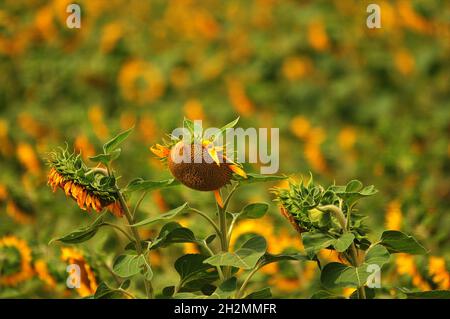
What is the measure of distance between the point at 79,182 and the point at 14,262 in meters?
0.66

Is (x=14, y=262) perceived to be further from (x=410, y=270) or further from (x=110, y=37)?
(x=110, y=37)

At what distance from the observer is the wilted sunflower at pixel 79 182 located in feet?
4.50

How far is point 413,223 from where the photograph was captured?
2.14 meters

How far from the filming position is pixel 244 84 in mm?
4027

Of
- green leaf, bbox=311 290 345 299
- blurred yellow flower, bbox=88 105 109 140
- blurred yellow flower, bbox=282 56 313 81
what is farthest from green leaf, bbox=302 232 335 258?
blurred yellow flower, bbox=282 56 313 81

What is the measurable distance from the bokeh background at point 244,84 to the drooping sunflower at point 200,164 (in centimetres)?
131

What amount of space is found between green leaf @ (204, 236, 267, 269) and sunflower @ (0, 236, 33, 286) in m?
0.70

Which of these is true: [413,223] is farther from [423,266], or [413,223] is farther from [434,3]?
[434,3]

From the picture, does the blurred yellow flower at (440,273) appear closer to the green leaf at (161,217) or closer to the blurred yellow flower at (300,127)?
the green leaf at (161,217)

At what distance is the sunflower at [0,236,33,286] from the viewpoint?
198cm

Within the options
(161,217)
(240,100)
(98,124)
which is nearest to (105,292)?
Answer: (161,217)

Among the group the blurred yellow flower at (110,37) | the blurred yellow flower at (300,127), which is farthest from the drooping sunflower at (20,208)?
the blurred yellow flower at (110,37)

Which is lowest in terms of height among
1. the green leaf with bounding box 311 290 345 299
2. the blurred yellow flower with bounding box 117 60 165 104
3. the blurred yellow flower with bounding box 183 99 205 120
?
the green leaf with bounding box 311 290 345 299

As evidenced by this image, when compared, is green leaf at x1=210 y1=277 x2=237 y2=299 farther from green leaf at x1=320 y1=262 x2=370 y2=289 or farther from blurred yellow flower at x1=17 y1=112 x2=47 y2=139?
blurred yellow flower at x1=17 y1=112 x2=47 y2=139
